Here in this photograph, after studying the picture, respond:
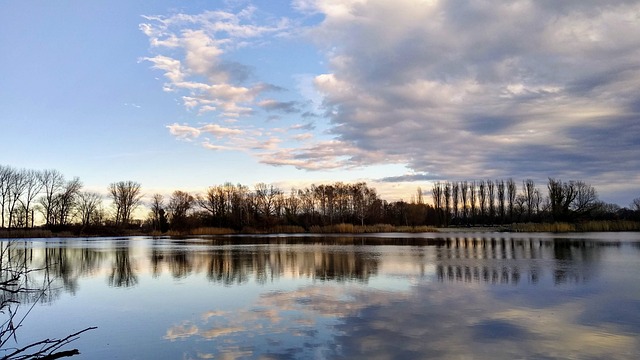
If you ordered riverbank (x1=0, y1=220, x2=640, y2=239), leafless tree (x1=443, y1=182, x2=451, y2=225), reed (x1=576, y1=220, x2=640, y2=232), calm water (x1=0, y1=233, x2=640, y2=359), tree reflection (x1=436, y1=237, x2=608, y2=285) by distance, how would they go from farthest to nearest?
leafless tree (x1=443, y1=182, x2=451, y2=225), riverbank (x1=0, y1=220, x2=640, y2=239), reed (x1=576, y1=220, x2=640, y2=232), tree reflection (x1=436, y1=237, x2=608, y2=285), calm water (x1=0, y1=233, x2=640, y2=359)

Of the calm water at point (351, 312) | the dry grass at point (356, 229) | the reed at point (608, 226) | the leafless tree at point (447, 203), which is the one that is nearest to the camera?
the calm water at point (351, 312)

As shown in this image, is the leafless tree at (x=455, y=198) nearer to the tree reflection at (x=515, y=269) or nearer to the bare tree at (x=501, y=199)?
the bare tree at (x=501, y=199)

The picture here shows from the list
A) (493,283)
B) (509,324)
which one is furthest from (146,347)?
(493,283)

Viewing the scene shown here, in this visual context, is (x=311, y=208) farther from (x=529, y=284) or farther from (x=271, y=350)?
(x=271, y=350)

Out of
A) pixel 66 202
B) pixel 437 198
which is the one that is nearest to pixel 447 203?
pixel 437 198

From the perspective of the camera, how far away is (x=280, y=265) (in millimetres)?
16797

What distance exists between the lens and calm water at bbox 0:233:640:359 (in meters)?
6.27

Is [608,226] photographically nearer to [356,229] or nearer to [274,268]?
[356,229]

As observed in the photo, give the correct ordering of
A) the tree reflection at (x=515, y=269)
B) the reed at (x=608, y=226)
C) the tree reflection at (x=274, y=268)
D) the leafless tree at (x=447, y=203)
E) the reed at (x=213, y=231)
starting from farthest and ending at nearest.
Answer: the leafless tree at (x=447, y=203) < the reed at (x=213, y=231) < the reed at (x=608, y=226) < the tree reflection at (x=274, y=268) < the tree reflection at (x=515, y=269)

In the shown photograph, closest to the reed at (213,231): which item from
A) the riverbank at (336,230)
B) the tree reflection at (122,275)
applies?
the riverbank at (336,230)

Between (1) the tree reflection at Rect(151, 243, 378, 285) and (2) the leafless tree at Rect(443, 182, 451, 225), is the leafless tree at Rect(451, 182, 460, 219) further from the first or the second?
(1) the tree reflection at Rect(151, 243, 378, 285)

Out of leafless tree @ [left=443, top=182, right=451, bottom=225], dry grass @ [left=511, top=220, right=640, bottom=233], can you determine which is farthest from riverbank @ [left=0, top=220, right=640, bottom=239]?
leafless tree @ [left=443, top=182, right=451, bottom=225]

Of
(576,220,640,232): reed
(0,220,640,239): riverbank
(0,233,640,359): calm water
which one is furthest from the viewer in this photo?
(0,220,640,239): riverbank

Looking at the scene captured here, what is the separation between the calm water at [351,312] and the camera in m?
6.27
